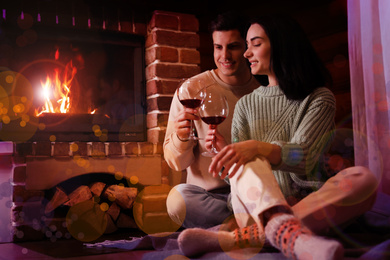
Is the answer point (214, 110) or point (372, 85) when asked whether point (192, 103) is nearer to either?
point (214, 110)

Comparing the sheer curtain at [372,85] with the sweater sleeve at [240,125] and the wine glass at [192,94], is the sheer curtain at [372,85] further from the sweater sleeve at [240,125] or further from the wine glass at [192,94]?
the wine glass at [192,94]

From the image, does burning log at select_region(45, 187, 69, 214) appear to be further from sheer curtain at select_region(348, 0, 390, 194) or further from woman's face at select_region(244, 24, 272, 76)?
sheer curtain at select_region(348, 0, 390, 194)

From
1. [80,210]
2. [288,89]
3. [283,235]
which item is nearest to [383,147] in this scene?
[288,89]

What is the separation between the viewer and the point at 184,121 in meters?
1.57

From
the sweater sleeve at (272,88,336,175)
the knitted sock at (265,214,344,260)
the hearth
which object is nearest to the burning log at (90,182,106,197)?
the hearth

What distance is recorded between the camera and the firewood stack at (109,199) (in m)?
2.12

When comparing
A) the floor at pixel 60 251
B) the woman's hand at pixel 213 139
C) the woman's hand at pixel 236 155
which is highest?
the woman's hand at pixel 213 139

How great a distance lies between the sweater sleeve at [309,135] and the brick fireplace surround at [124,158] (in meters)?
1.00

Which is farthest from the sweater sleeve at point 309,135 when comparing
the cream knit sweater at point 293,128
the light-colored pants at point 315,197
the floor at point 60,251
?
the floor at point 60,251

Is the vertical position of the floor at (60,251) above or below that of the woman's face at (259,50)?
below

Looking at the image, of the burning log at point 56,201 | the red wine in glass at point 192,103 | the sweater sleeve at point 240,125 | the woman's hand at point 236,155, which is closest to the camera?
the woman's hand at point 236,155

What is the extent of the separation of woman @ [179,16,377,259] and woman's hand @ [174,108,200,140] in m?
0.13

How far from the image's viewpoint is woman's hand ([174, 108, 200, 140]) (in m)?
1.52

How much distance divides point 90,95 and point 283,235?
1.59 meters
